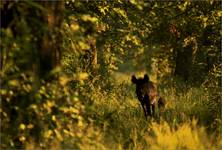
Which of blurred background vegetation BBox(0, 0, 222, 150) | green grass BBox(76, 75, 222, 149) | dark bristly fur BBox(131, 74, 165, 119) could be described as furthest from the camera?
dark bristly fur BBox(131, 74, 165, 119)

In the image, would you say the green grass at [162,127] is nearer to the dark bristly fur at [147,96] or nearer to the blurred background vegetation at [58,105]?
the blurred background vegetation at [58,105]

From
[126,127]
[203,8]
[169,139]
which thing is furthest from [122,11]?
[169,139]

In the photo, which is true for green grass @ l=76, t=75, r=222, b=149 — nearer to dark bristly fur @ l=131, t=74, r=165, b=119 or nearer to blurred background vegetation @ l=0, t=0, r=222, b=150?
blurred background vegetation @ l=0, t=0, r=222, b=150

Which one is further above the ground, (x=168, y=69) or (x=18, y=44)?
(x=18, y=44)

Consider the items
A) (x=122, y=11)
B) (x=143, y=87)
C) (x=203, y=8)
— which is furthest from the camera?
Answer: (x=203, y=8)

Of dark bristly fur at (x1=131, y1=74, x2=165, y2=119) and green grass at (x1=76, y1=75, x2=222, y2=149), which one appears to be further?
dark bristly fur at (x1=131, y1=74, x2=165, y2=119)

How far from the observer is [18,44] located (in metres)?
8.59

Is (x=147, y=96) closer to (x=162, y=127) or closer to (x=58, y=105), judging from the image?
(x=162, y=127)

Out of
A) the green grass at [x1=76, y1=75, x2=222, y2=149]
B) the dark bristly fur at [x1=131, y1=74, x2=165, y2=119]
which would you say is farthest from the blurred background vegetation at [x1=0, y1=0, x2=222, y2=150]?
the dark bristly fur at [x1=131, y1=74, x2=165, y2=119]

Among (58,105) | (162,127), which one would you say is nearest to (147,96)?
(162,127)

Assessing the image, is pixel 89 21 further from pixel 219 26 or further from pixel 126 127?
pixel 219 26

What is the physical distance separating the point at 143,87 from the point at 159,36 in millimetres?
11723

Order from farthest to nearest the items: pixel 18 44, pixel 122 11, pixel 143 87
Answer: pixel 122 11, pixel 143 87, pixel 18 44

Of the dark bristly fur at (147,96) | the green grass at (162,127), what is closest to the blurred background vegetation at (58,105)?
the green grass at (162,127)
